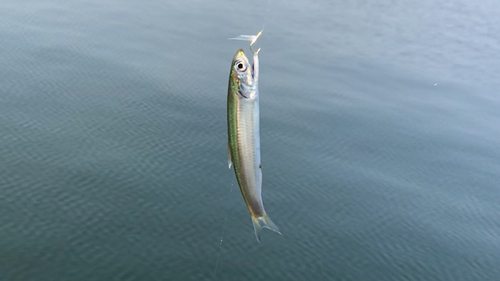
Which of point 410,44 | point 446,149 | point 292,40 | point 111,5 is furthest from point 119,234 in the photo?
point 410,44

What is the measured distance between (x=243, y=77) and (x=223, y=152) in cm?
1119

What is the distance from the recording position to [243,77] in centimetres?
450

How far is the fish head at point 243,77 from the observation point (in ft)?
14.8

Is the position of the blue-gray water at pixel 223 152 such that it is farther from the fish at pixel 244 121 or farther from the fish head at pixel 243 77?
the fish head at pixel 243 77

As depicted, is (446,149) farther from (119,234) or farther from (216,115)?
(119,234)

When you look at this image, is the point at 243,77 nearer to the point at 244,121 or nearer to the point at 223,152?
Result: the point at 244,121

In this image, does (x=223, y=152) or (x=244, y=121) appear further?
(x=223, y=152)

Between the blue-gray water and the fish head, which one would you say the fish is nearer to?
the fish head

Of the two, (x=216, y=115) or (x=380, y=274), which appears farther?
(x=216, y=115)

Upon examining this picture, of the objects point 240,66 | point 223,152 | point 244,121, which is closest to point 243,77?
point 240,66

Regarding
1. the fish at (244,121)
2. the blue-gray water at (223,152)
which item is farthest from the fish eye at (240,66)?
the blue-gray water at (223,152)

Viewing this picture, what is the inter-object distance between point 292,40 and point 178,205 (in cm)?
1180

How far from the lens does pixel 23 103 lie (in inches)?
639

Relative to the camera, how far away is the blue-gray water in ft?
40.2
